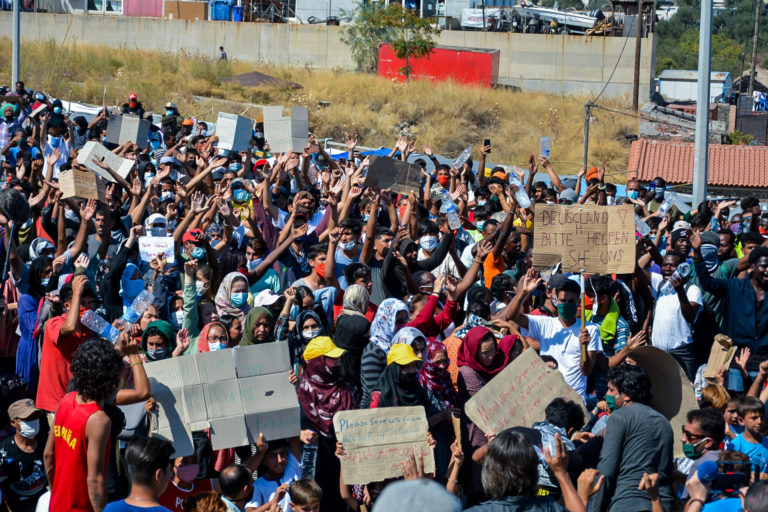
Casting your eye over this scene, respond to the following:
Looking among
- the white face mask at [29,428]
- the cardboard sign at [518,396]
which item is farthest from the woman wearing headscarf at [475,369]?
the white face mask at [29,428]

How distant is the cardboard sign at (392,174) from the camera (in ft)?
32.8

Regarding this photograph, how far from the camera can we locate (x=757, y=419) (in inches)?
224

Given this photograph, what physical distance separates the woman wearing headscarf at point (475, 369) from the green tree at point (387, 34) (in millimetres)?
37471

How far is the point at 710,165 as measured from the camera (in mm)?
27875

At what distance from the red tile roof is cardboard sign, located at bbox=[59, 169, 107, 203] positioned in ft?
61.1

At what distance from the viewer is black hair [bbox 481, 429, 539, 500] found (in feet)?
13.0

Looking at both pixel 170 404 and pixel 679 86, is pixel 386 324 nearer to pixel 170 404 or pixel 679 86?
pixel 170 404

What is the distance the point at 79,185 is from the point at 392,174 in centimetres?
292

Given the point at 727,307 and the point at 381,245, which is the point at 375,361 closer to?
the point at 381,245

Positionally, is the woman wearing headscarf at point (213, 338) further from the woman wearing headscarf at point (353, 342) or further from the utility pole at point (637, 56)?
the utility pole at point (637, 56)

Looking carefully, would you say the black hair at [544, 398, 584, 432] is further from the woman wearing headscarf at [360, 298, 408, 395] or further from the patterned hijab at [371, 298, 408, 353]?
the patterned hijab at [371, 298, 408, 353]

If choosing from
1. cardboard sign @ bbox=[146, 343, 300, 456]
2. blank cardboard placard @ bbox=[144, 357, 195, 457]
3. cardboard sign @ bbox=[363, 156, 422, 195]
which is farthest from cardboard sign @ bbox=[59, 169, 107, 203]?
blank cardboard placard @ bbox=[144, 357, 195, 457]

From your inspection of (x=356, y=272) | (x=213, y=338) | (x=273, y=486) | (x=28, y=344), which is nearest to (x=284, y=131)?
(x=356, y=272)

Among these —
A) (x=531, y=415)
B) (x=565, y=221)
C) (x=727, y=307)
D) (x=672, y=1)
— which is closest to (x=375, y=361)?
(x=531, y=415)
